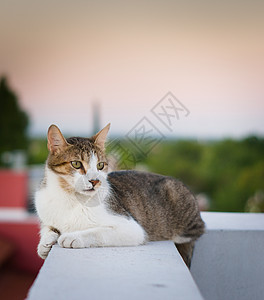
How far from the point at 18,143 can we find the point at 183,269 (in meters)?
15.3

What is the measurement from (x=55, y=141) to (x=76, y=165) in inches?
6.0

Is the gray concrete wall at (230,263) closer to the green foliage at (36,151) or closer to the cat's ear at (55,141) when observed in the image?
the cat's ear at (55,141)

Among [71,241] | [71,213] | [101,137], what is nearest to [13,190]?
[101,137]

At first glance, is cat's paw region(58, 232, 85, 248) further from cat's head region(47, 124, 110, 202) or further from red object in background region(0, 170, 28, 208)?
red object in background region(0, 170, 28, 208)

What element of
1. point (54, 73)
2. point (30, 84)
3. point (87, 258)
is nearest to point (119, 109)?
point (54, 73)

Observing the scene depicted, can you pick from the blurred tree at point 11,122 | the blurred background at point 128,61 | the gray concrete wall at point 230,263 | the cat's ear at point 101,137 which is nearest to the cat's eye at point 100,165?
the cat's ear at point 101,137

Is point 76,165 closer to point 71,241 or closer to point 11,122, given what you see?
point 71,241

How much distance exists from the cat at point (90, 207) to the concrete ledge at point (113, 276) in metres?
0.11

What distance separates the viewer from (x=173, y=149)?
2144 centimetres

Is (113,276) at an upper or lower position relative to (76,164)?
lower

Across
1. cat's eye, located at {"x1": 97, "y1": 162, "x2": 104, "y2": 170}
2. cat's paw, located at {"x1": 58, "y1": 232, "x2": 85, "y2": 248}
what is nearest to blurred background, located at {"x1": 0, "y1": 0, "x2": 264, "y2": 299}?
cat's eye, located at {"x1": 97, "y1": 162, "x2": 104, "y2": 170}

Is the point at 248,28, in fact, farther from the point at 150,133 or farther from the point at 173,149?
the point at 150,133

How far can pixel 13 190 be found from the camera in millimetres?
7645

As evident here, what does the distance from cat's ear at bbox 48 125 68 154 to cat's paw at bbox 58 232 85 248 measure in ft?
1.35
